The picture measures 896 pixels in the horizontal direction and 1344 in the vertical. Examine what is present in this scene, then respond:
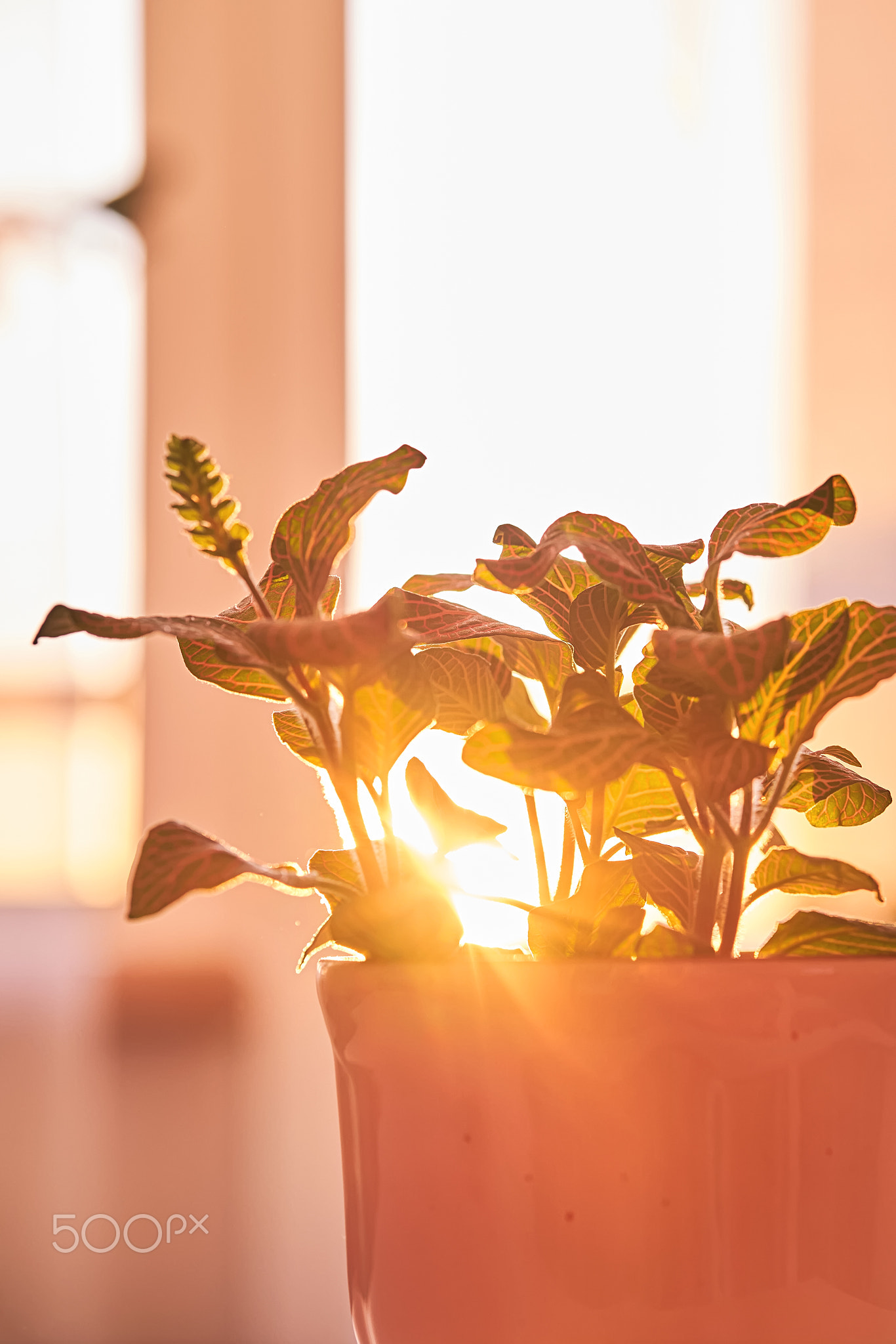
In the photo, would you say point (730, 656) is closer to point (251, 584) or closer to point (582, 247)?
point (251, 584)

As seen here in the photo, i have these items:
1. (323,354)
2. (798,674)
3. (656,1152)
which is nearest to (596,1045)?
(656,1152)

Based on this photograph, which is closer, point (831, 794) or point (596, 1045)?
point (596, 1045)

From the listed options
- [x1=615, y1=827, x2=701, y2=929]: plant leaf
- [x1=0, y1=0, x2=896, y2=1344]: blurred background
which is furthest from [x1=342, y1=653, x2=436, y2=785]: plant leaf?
[x1=0, y1=0, x2=896, y2=1344]: blurred background

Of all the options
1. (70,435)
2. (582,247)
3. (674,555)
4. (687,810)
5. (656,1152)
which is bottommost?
(656,1152)

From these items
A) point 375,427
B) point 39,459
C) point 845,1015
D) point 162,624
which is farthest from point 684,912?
point 39,459

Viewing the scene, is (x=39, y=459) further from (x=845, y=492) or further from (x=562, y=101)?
(x=845, y=492)

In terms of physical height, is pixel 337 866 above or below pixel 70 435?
below

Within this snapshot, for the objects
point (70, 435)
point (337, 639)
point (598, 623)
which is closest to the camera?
point (337, 639)

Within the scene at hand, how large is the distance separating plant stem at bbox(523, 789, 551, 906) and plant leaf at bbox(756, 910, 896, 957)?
10 cm

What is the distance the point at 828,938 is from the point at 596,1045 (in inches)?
3.8

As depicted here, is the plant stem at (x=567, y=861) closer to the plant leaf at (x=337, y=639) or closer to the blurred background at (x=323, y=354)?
the plant leaf at (x=337, y=639)

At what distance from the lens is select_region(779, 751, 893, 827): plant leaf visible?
409mm

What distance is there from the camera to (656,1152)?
0.30 m

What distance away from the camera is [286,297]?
0.95 metres
